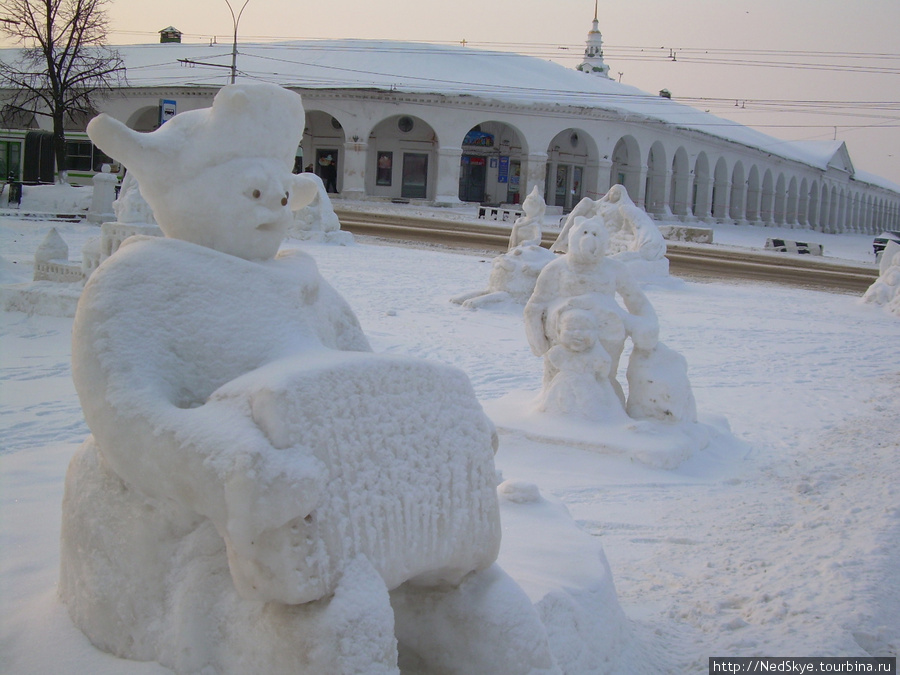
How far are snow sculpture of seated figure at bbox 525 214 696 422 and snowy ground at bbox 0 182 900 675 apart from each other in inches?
18.5

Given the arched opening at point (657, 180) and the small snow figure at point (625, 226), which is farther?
the arched opening at point (657, 180)

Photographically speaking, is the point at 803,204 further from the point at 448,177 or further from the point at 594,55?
the point at 448,177

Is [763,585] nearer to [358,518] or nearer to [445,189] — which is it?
[358,518]

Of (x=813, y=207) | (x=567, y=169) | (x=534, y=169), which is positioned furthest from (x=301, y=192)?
(x=813, y=207)

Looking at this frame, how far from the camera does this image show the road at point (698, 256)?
652 inches

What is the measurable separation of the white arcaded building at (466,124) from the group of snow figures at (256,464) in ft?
88.2

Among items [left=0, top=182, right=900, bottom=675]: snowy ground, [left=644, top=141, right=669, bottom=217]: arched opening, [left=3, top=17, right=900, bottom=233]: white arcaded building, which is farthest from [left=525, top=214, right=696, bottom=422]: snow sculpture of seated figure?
[left=644, top=141, right=669, bottom=217]: arched opening

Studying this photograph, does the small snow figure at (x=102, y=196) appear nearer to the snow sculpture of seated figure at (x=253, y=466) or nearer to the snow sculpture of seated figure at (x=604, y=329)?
the snow sculpture of seated figure at (x=604, y=329)

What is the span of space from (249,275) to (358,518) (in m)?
0.72

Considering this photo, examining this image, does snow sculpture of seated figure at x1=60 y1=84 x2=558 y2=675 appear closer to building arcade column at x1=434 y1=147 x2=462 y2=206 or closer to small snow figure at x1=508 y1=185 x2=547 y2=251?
small snow figure at x1=508 y1=185 x2=547 y2=251

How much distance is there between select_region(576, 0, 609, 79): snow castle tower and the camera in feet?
156

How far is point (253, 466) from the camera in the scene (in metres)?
1.62

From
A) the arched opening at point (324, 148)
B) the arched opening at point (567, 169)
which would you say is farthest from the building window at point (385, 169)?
the arched opening at point (567, 169)

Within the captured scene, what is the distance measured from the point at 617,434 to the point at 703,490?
0.71 metres
